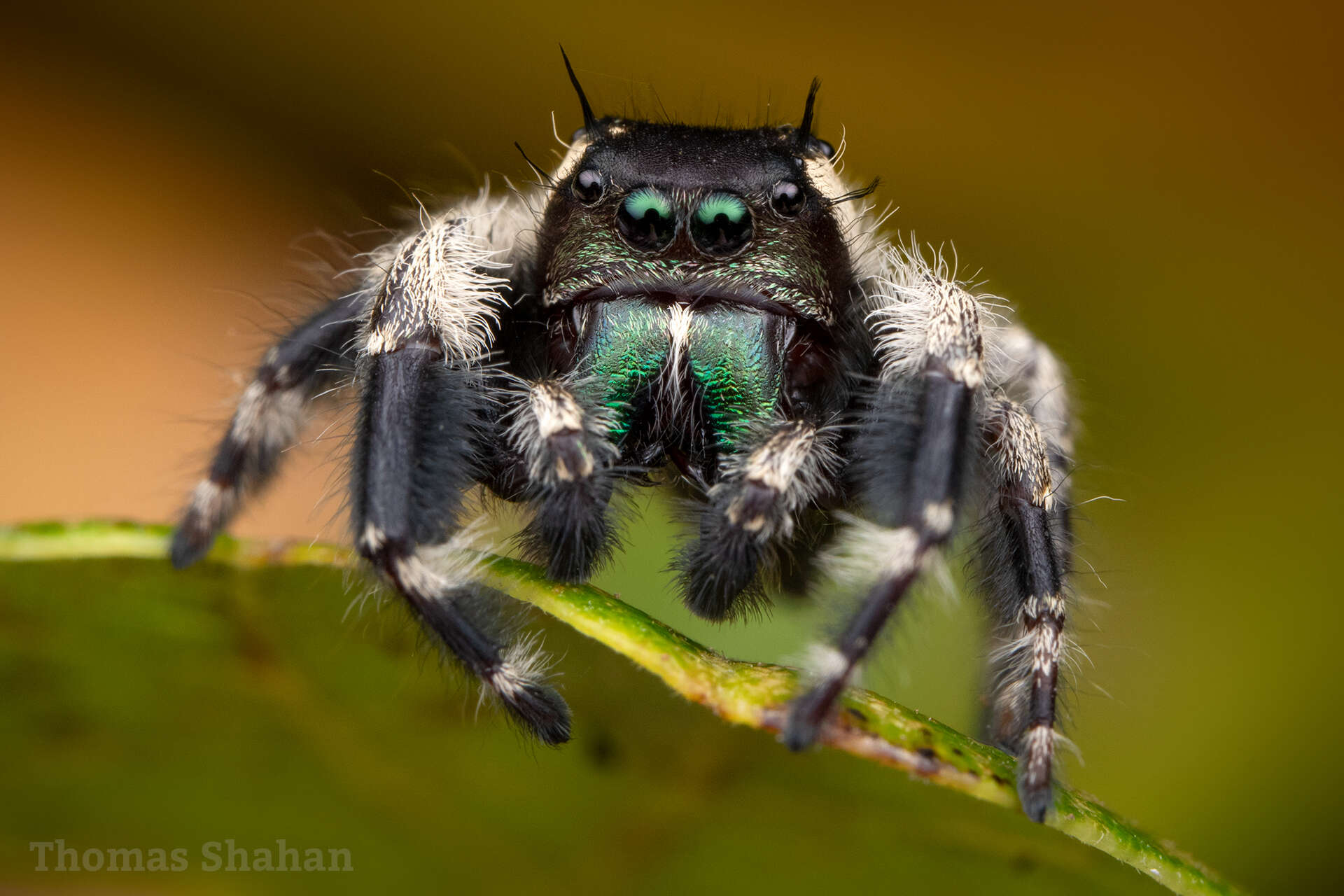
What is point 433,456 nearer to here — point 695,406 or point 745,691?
point 695,406

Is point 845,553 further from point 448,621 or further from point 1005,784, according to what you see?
point 448,621

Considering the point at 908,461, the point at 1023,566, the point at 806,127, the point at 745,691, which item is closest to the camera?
the point at 745,691

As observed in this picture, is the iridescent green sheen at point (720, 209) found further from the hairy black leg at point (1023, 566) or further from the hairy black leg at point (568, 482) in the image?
the hairy black leg at point (1023, 566)

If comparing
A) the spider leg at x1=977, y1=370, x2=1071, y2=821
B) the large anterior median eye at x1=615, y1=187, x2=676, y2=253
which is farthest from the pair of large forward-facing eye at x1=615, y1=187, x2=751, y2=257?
the spider leg at x1=977, y1=370, x2=1071, y2=821

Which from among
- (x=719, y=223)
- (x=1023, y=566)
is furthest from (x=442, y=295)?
(x=1023, y=566)

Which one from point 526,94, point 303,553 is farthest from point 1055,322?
point 303,553

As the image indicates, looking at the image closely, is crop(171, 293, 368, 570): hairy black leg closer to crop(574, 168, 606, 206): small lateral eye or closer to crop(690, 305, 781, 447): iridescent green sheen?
crop(574, 168, 606, 206): small lateral eye
